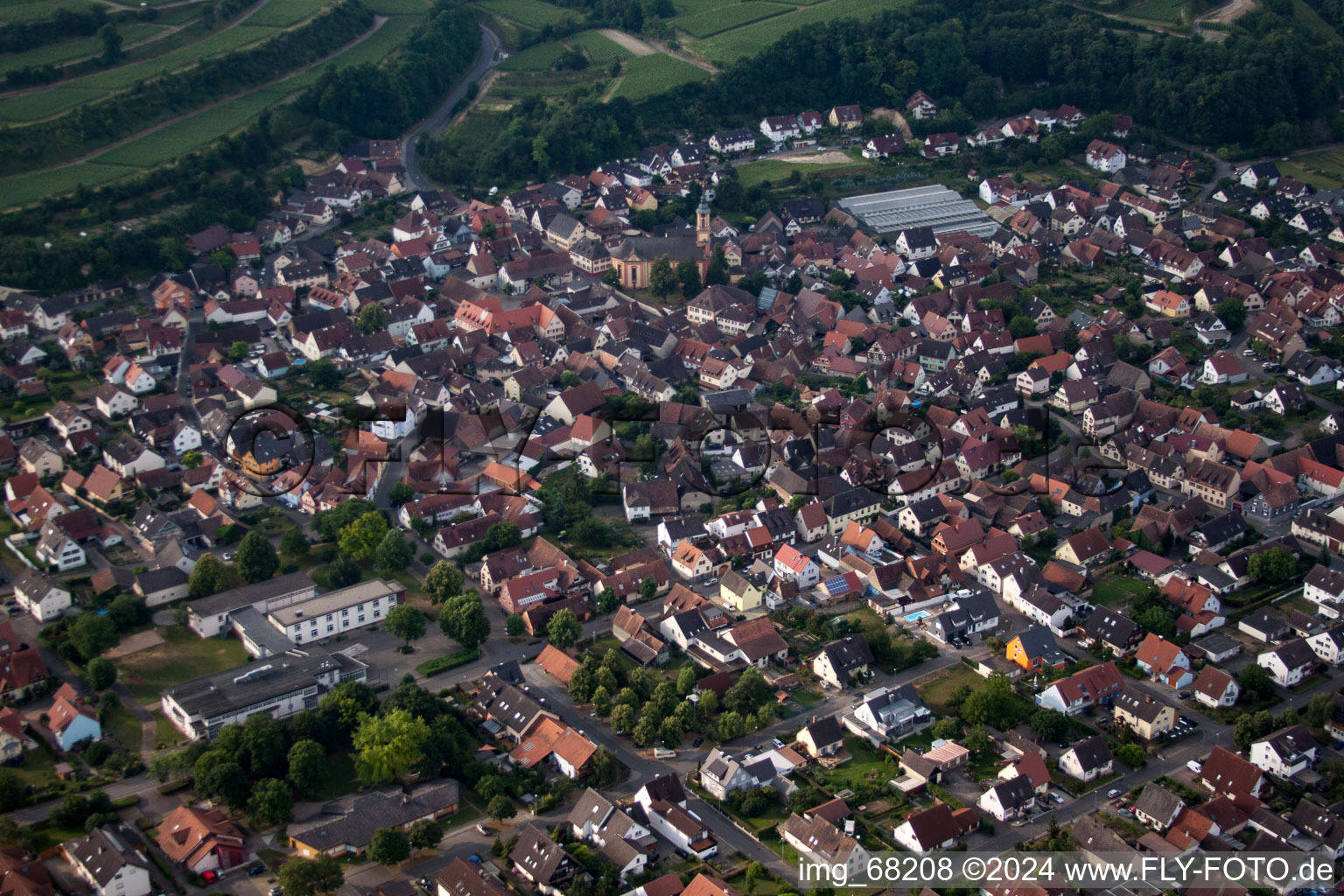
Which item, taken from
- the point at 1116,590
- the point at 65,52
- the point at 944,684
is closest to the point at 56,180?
the point at 65,52

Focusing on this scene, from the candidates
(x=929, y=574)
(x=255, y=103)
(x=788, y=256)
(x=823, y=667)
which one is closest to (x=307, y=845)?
(x=823, y=667)

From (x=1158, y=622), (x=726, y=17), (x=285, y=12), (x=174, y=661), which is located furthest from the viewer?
(x=726, y=17)

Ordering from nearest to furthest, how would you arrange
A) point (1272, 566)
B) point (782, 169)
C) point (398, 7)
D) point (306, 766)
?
point (306, 766) → point (1272, 566) → point (782, 169) → point (398, 7)

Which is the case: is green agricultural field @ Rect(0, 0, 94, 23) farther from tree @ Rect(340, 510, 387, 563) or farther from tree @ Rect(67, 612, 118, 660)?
tree @ Rect(67, 612, 118, 660)

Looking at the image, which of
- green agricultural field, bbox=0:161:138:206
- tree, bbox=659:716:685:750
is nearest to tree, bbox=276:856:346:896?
tree, bbox=659:716:685:750

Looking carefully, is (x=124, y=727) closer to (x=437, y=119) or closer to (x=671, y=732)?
(x=671, y=732)

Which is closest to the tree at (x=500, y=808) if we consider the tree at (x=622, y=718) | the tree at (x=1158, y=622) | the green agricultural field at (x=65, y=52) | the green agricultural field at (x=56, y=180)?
the tree at (x=622, y=718)

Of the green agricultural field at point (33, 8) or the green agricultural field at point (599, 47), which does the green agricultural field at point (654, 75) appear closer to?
the green agricultural field at point (599, 47)

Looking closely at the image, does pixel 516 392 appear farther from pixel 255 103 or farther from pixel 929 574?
pixel 255 103
